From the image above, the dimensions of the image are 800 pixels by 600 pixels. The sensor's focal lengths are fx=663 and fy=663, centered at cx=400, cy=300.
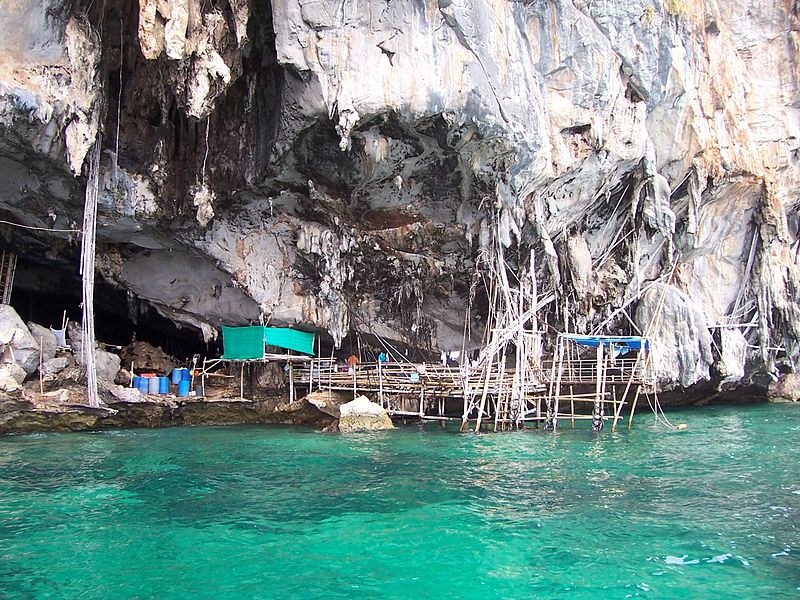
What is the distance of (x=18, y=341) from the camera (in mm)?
17594

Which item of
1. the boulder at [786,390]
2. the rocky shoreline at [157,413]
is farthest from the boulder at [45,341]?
the boulder at [786,390]

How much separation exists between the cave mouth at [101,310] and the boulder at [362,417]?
7.75 m

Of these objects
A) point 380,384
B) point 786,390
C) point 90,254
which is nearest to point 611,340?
point 380,384

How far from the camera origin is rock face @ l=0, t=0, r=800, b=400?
14867mm

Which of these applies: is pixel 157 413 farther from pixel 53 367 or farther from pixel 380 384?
pixel 380 384

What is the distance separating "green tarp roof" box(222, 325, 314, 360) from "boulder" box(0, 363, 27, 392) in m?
6.34

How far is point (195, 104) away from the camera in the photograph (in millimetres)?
14102

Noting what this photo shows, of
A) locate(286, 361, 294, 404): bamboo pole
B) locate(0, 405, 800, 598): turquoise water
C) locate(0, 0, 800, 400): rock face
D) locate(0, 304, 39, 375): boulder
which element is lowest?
locate(0, 405, 800, 598): turquoise water

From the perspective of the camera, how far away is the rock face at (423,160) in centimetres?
1487

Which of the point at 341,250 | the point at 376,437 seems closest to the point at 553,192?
the point at 341,250

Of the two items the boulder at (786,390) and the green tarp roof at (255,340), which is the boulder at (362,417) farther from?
the boulder at (786,390)

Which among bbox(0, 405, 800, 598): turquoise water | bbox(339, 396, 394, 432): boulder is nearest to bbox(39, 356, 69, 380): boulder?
bbox(0, 405, 800, 598): turquoise water

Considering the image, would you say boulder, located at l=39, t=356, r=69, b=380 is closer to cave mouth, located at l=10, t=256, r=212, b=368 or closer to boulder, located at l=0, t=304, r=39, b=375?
boulder, located at l=0, t=304, r=39, b=375

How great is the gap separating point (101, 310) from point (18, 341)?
8864mm
